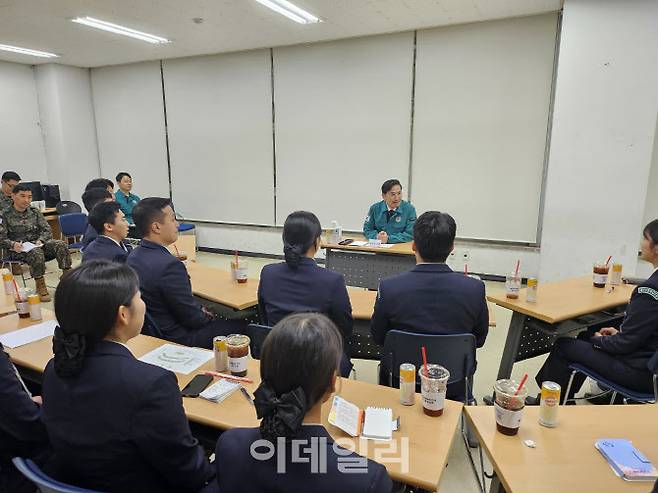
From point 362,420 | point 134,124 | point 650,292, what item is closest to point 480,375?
point 650,292

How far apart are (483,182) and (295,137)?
2825 millimetres

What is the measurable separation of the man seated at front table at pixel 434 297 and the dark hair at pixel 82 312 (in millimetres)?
1236

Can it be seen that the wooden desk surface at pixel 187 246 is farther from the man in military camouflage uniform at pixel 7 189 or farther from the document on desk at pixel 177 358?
the man in military camouflage uniform at pixel 7 189

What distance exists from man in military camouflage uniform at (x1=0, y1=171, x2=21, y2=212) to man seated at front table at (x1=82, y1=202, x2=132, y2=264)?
2.95m

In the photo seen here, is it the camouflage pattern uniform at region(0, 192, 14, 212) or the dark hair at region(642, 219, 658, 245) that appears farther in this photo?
the camouflage pattern uniform at region(0, 192, 14, 212)

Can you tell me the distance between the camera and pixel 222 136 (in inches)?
281

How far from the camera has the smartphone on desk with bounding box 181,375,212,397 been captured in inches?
65.4

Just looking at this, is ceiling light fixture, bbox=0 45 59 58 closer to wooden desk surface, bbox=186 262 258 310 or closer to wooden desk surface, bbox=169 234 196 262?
wooden desk surface, bbox=169 234 196 262

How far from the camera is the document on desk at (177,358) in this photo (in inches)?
74.4

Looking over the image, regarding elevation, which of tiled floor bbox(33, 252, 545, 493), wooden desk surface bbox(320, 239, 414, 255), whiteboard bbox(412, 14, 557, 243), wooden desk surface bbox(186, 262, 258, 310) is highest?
whiteboard bbox(412, 14, 557, 243)

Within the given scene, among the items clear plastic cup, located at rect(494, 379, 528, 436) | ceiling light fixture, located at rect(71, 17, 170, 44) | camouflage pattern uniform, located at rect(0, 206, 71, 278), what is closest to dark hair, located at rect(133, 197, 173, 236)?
clear plastic cup, located at rect(494, 379, 528, 436)

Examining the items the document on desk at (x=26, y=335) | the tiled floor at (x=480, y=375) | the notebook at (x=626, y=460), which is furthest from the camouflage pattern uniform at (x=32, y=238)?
the notebook at (x=626, y=460)

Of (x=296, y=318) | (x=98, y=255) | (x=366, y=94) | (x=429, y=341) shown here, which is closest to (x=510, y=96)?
(x=366, y=94)

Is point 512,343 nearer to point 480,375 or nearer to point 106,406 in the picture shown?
point 480,375
